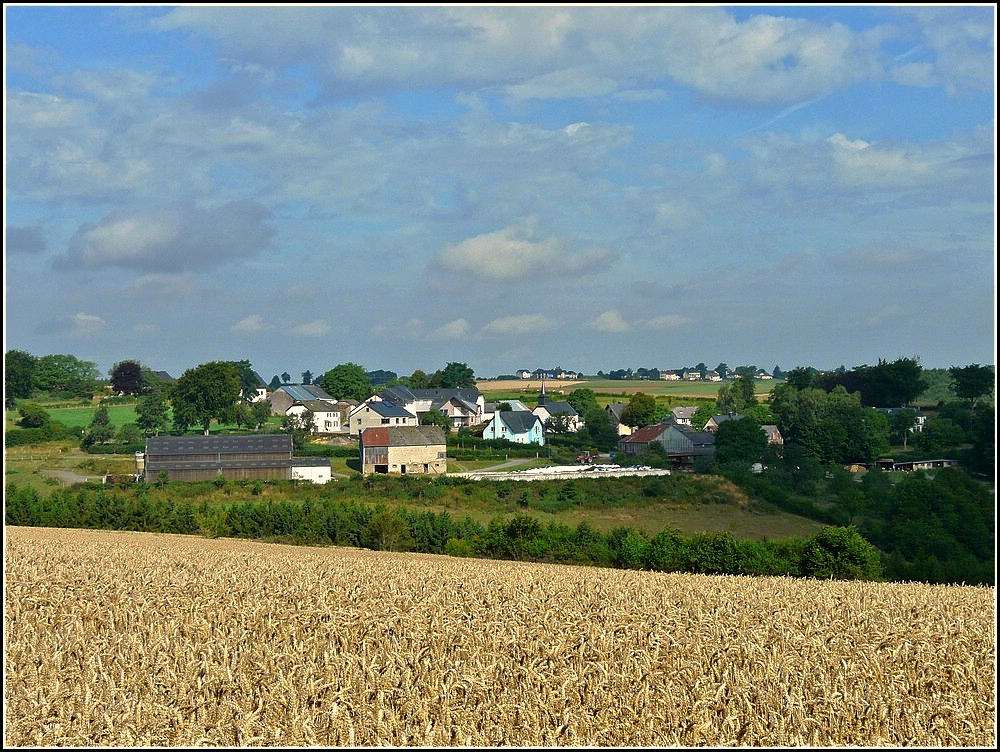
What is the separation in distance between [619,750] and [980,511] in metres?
50.9

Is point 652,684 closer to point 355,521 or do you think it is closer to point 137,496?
point 355,521

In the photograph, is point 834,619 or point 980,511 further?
point 980,511

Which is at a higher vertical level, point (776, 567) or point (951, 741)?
point (951, 741)

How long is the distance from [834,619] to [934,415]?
251 ft

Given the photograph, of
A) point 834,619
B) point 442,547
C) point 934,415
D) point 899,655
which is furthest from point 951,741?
point 934,415

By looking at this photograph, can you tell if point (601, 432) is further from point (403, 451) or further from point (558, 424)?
point (403, 451)

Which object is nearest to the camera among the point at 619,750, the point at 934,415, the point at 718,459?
the point at 619,750

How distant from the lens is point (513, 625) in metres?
15.0

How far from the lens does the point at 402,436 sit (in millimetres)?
80312

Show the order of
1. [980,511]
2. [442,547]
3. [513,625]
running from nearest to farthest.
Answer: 1. [513,625]
2. [442,547]
3. [980,511]

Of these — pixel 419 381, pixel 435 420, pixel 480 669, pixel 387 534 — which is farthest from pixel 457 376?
pixel 480 669

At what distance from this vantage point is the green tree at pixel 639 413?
10844 centimetres

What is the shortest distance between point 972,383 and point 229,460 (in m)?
62.2

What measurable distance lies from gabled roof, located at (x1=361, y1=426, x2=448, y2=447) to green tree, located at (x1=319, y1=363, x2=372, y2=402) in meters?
57.6
